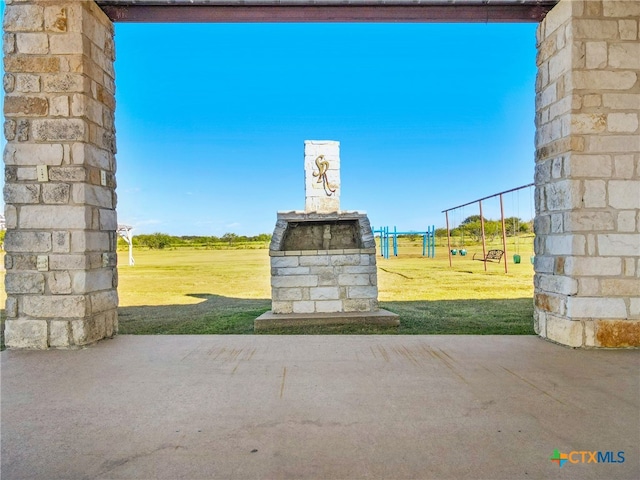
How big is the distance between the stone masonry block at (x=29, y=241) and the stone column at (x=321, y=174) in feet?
14.2

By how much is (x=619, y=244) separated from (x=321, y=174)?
4.69m

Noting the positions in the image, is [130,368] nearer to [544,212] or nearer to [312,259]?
[312,259]

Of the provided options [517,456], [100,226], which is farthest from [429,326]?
[100,226]

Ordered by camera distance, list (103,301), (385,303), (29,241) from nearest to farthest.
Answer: (29,241)
(103,301)
(385,303)

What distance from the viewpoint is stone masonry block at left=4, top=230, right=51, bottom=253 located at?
12.2 ft

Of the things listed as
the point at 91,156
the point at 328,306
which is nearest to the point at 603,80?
the point at 328,306

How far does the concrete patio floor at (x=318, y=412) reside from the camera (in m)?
1.74

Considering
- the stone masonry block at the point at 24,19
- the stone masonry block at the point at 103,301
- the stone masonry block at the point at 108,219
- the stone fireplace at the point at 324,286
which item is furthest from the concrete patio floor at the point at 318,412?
the stone masonry block at the point at 24,19

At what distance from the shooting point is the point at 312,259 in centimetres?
579

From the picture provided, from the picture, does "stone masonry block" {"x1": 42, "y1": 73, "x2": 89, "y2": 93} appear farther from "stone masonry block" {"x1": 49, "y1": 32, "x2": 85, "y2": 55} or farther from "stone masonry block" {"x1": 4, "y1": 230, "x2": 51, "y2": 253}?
"stone masonry block" {"x1": 4, "y1": 230, "x2": 51, "y2": 253}

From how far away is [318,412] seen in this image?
2268 mm

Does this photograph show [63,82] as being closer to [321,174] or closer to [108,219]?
[108,219]

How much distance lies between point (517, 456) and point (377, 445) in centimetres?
61

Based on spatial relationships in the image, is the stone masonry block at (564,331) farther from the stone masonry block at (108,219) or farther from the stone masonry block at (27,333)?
the stone masonry block at (27,333)
